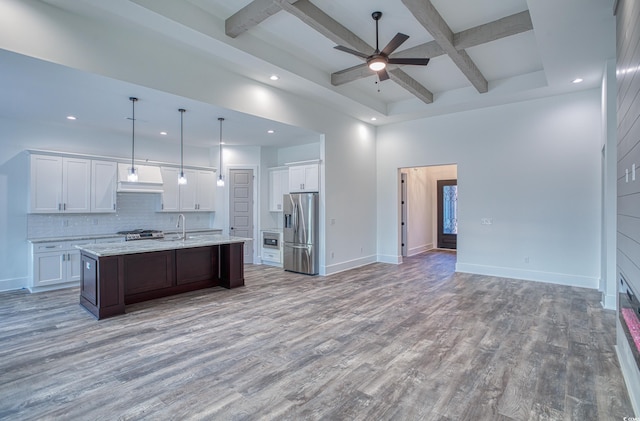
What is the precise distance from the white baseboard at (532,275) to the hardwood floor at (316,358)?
651mm

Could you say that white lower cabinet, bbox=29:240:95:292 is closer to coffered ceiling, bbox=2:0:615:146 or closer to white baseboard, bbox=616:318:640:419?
coffered ceiling, bbox=2:0:615:146

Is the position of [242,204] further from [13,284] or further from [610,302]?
[610,302]

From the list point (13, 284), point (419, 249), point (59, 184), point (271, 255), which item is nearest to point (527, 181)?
point (419, 249)

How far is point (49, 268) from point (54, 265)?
0.08 m

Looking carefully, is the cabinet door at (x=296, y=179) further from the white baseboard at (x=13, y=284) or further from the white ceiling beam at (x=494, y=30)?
the white baseboard at (x=13, y=284)

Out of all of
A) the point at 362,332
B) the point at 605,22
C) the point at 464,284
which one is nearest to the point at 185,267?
the point at 362,332

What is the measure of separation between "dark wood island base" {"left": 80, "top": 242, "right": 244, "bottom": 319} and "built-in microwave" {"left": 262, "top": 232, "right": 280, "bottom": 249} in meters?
1.83

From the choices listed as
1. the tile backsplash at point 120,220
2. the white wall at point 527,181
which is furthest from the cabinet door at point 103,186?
the white wall at point 527,181

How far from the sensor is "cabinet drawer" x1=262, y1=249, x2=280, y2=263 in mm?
7483

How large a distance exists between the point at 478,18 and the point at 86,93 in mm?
5155

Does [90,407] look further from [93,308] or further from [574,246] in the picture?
[574,246]

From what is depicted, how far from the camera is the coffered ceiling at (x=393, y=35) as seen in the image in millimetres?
3449

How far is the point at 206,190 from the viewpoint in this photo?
760 cm

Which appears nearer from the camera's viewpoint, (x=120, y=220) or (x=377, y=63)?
(x=377, y=63)
